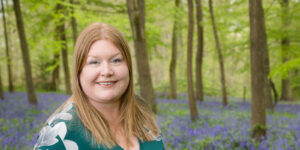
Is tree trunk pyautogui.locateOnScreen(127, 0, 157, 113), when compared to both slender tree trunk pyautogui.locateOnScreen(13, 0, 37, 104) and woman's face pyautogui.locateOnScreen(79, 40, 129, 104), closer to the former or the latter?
slender tree trunk pyautogui.locateOnScreen(13, 0, 37, 104)

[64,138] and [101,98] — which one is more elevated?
[101,98]

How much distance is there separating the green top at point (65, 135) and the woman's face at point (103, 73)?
166 millimetres

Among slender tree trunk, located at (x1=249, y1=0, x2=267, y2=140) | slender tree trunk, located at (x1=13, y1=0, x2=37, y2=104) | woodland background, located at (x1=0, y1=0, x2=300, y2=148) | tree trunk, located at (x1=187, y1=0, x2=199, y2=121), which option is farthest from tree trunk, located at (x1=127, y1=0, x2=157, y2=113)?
slender tree trunk, located at (x1=13, y1=0, x2=37, y2=104)

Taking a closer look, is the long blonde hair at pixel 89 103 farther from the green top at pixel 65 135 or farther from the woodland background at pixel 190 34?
the woodland background at pixel 190 34

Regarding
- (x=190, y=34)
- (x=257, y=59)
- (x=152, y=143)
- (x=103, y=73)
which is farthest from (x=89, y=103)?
(x=190, y=34)

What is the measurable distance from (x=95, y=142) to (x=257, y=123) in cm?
478

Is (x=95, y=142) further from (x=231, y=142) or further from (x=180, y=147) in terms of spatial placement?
(x=231, y=142)

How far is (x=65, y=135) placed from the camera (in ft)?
3.99

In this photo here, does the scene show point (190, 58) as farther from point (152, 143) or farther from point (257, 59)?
point (152, 143)

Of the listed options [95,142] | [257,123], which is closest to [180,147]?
[257,123]

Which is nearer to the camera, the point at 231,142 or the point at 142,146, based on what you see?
the point at 142,146

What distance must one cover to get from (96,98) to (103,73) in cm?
15

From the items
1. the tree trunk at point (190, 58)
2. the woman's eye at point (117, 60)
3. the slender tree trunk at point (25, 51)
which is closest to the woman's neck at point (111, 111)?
the woman's eye at point (117, 60)

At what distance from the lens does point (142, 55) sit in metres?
7.84
